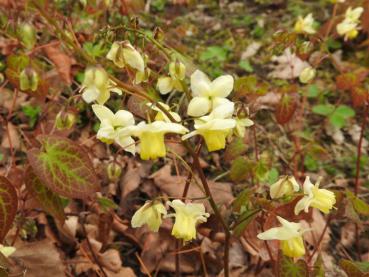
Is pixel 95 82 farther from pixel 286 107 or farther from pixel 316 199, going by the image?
pixel 286 107

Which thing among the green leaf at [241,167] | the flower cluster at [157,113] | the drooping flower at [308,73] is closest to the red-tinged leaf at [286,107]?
the drooping flower at [308,73]

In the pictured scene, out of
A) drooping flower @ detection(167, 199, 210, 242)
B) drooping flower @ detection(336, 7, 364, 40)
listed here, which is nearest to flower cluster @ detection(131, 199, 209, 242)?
drooping flower @ detection(167, 199, 210, 242)

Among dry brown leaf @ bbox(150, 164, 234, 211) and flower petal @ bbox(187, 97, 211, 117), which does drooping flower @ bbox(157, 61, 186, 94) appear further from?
dry brown leaf @ bbox(150, 164, 234, 211)

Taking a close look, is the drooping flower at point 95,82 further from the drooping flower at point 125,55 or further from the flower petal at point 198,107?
the flower petal at point 198,107

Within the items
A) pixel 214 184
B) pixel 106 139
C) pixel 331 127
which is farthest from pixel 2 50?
pixel 331 127

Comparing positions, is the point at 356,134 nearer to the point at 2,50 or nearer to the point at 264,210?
the point at 264,210

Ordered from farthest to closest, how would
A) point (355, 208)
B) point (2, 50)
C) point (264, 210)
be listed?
point (2, 50), point (355, 208), point (264, 210)
